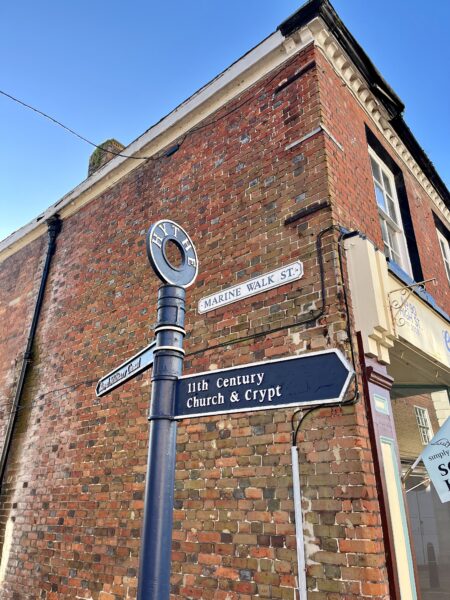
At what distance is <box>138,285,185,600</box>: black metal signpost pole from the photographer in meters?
1.82

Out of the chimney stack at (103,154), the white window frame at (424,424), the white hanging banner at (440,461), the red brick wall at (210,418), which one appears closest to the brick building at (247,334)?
the red brick wall at (210,418)

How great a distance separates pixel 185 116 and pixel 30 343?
4.62 metres

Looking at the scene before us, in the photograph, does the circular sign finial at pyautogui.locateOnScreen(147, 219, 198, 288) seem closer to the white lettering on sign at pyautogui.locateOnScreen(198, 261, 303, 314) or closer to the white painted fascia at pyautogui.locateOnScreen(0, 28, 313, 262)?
the white lettering on sign at pyautogui.locateOnScreen(198, 261, 303, 314)

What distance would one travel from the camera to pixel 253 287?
178 inches

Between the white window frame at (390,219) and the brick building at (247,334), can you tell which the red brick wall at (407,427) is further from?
the white window frame at (390,219)

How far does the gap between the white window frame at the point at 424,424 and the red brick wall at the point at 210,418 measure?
7700 millimetres

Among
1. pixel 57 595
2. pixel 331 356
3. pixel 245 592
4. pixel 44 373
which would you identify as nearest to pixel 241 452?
pixel 245 592

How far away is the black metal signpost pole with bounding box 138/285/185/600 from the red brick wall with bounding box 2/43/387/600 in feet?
5.98

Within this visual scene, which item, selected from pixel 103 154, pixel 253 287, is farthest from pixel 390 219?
pixel 103 154

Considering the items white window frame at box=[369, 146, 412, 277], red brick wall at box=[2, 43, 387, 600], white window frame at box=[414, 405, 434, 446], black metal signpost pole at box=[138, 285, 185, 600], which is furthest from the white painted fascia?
white window frame at box=[414, 405, 434, 446]

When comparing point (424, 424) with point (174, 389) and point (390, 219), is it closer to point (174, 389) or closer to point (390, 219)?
point (390, 219)

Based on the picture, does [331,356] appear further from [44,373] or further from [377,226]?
[44,373]

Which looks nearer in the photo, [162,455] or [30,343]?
[162,455]

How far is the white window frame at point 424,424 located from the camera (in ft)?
33.2
